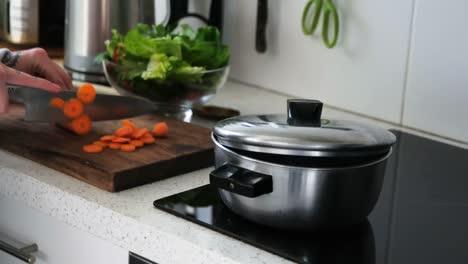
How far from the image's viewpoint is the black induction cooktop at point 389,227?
0.92 metres

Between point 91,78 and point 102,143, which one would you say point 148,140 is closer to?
point 102,143

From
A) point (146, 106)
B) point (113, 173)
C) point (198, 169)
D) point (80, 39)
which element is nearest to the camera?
point (113, 173)

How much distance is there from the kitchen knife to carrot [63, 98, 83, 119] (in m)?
0.02

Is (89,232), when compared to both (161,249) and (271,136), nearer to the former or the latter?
(161,249)

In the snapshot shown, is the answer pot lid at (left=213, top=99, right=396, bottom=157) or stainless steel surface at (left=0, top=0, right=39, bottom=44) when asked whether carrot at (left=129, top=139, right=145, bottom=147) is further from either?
stainless steel surface at (left=0, top=0, right=39, bottom=44)

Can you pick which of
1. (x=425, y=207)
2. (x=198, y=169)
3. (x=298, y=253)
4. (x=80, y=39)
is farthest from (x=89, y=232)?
(x=80, y=39)

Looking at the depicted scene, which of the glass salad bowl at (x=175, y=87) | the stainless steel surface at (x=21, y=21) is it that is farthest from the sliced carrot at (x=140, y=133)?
the stainless steel surface at (x=21, y=21)

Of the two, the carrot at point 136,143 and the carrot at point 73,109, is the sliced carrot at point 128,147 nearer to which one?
the carrot at point 136,143

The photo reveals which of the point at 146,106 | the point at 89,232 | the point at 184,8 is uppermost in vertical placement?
the point at 184,8

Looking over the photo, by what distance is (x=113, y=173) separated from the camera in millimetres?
1063

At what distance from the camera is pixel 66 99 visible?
128cm

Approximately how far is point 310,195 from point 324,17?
2.33ft

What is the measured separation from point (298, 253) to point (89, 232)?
1.00 ft

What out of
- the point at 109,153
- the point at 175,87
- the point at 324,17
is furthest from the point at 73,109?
the point at 324,17
